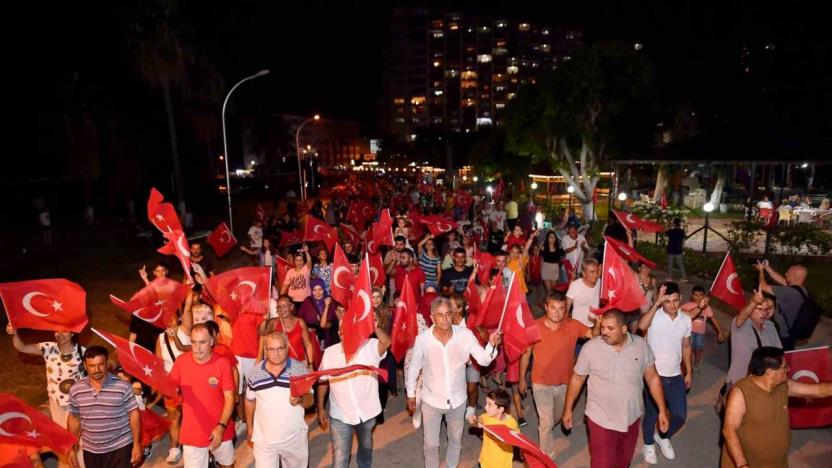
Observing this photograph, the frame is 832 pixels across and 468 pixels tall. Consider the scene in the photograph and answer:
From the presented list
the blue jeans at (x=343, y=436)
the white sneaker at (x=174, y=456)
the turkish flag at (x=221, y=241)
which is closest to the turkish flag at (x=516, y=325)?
the blue jeans at (x=343, y=436)

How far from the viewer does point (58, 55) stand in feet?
77.8

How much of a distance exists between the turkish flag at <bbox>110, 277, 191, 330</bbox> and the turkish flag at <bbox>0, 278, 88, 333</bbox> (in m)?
0.64

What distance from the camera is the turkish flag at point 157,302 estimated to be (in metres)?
6.01

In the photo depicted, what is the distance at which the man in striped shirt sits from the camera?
434cm

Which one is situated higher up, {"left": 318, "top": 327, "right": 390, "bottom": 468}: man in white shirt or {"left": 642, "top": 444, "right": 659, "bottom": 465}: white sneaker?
{"left": 318, "top": 327, "right": 390, "bottom": 468}: man in white shirt

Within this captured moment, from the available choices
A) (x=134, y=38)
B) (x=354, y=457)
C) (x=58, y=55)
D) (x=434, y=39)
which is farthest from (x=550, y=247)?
(x=434, y=39)

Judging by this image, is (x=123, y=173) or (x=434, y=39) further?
(x=434, y=39)

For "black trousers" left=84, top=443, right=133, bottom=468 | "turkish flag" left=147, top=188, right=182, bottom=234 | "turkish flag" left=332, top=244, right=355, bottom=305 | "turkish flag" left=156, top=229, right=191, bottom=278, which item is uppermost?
"turkish flag" left=147, top=188, right=182, bottom=234

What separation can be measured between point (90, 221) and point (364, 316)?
2751 cm

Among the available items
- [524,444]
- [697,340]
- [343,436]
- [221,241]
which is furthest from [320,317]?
[221,241]

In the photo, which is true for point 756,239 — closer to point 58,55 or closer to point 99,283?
point 99,283

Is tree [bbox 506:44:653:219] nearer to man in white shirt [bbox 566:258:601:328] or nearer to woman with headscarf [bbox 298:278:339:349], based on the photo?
man in white shirt [bbox 566:258:601:328]

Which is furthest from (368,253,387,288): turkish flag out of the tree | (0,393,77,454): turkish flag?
the tree

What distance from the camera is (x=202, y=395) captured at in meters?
4.54
